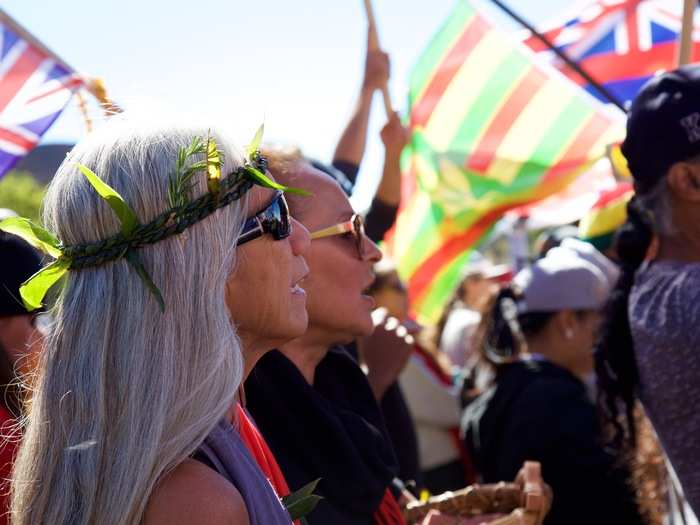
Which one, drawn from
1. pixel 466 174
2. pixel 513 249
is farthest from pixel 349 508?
pixel 513 249

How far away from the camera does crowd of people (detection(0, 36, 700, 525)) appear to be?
1453 millimetres

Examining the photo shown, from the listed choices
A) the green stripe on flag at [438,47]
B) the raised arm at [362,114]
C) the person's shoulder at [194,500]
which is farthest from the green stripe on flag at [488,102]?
the person's shoulder at [194,500]

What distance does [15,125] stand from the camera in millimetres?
3238

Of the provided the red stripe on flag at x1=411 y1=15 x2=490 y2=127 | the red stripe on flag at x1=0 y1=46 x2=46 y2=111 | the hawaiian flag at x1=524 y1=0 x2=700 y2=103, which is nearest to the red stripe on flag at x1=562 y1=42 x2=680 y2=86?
the hawaiian flag at x1=524 y1=0 x2=700 y2=103

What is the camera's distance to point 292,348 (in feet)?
8.02

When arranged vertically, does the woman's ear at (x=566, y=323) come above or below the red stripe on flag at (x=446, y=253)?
above

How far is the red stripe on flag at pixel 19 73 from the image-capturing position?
3377mm

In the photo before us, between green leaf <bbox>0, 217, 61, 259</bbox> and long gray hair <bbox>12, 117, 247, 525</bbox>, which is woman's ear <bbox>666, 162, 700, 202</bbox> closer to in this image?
long gray hair <bbox>12, 117, 247, 525</bbox>

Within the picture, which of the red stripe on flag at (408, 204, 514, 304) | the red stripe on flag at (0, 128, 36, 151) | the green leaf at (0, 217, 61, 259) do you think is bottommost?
the red stripe on flag at (408, 204, 514, 304)

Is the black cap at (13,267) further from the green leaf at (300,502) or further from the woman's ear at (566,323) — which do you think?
the woman's ear at (566,323)

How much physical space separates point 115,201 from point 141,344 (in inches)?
8.9

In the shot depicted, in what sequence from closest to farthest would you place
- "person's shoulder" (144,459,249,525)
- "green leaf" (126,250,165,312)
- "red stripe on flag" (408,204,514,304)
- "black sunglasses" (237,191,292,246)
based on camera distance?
"person's shoulder" (144,459,249,525), "green leaf" (126,250,165,312), "black sunglasses" (237,191,292,246), "red stripe on flag" (408,204,514,304)

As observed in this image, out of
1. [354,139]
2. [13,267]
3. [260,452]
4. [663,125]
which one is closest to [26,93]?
[13,267]

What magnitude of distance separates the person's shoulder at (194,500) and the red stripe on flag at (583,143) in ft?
11.1
